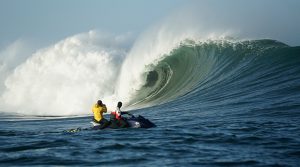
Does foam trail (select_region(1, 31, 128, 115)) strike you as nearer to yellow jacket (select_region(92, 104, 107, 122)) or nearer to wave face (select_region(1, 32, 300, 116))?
wave face (select_region(1, 32, 300, 116))

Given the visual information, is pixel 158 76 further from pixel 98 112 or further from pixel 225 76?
pixel 98 112

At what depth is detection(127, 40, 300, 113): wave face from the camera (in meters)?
21.9

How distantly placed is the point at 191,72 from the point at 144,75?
3674 millimetres

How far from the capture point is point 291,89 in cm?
2142

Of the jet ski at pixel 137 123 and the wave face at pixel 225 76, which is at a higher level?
the wave face at pixel 225 76

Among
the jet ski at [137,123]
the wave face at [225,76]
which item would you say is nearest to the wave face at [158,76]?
the wave face at [225,76]

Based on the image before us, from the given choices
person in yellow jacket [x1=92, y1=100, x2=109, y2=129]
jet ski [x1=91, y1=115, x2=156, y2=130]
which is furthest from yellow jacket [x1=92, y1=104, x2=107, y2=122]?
jet ski [x1=91, y1=115, x2=156, y2=130]

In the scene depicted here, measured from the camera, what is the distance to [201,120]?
17.9 meters

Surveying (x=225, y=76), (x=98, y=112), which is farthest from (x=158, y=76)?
(x=98, y=112)

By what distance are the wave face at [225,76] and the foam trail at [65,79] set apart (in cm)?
405

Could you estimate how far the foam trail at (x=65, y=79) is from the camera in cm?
3550

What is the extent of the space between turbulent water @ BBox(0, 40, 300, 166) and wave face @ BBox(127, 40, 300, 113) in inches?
2.2

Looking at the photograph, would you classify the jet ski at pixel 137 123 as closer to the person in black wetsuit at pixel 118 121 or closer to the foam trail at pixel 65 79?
the person in black wetsuit at pixel 118 121

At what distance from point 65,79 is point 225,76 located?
51.4 feet
